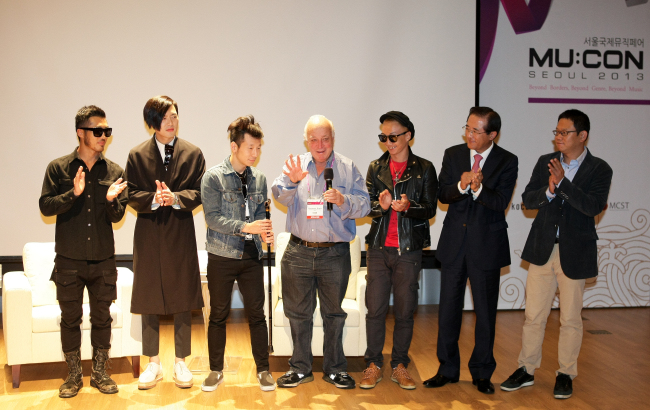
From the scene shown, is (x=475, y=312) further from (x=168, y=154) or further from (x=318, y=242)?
(x=168, y=154)

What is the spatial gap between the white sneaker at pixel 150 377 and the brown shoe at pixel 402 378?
1726mm

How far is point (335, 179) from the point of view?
382cm

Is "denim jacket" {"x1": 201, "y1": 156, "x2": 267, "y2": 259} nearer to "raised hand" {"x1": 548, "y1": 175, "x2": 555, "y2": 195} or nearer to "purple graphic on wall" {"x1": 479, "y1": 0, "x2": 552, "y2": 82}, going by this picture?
"raised hand" {"x1": 548, "y1": 175, "x2": 555, "y2": 195}

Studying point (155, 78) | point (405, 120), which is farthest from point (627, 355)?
point (155, 78)

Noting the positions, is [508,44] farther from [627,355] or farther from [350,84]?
[627,355]

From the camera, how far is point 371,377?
3953mm

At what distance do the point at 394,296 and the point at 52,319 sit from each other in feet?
8.30

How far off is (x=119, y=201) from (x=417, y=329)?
3.23m

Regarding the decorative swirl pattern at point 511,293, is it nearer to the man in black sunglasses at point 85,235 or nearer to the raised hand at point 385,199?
the raised hand at point 385,199

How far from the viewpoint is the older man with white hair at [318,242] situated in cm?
370

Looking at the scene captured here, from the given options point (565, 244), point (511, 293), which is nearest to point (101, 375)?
point (565, 244)

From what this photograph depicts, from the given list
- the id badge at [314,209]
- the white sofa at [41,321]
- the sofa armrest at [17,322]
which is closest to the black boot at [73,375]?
the white sofa at [41,321]

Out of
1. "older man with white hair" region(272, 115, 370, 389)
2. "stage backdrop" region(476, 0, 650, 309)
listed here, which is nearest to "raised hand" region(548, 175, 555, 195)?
"older man with white hair" region(272, 115, 370, 389)

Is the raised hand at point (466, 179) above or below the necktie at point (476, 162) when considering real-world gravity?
below
